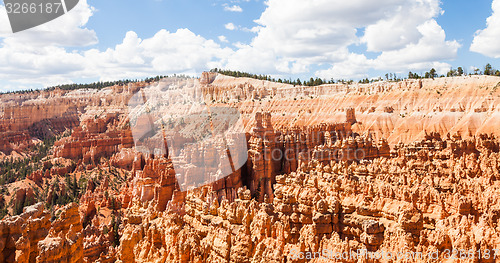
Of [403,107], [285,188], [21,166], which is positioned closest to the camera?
[285,188]

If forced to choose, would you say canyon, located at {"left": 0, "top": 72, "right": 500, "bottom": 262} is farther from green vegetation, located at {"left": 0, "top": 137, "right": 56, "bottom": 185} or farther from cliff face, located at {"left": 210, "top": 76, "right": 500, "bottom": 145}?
green vegetation, located at {"left": 0, "top": 137, "right": 56, "bottom": 185}

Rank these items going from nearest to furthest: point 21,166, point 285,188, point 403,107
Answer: point 285,188
point 21,166
point 403,107

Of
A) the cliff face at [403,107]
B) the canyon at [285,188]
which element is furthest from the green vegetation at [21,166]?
the cliff face at [403,107]

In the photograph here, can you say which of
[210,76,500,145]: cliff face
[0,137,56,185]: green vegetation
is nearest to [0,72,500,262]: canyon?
[210,76,500,145]: cliff face

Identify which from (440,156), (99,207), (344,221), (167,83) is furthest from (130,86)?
(344,221)

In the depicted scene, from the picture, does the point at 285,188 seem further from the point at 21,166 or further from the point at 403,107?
the point at 21,166

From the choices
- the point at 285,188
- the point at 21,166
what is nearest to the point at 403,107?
the point at 285,188

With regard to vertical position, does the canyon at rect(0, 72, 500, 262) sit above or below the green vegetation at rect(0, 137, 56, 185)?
above

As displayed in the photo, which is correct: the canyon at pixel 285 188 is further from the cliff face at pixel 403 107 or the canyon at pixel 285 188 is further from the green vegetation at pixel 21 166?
the green vegetation at pixel 21 166

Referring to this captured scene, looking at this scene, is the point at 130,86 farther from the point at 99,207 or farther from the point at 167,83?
the point at 99,207
